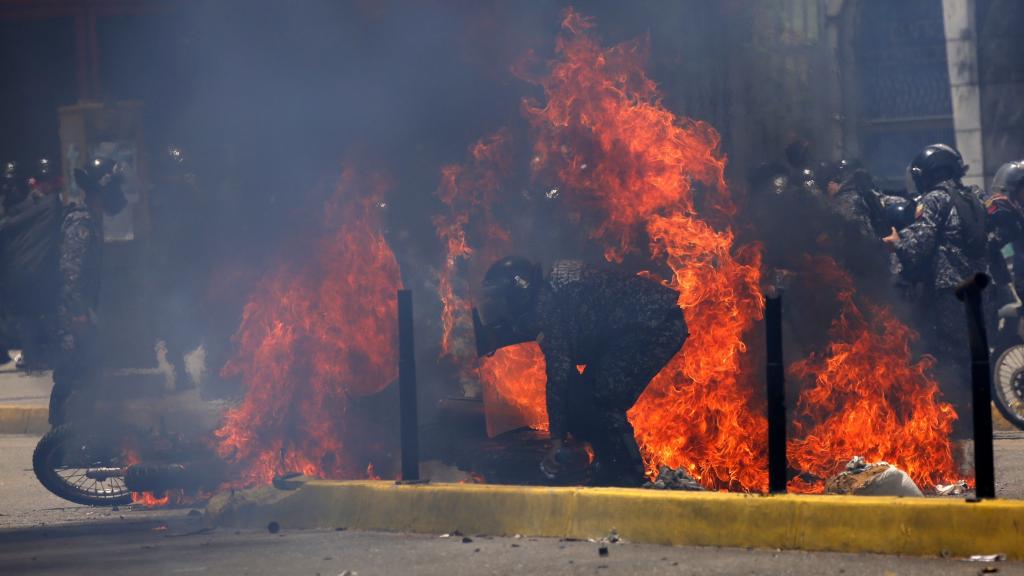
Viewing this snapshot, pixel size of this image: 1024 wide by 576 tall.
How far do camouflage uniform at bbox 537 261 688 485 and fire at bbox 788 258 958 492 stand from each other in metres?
1.03

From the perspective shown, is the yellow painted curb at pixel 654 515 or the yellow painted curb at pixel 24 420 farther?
the yellow painted curb at pixel 24 420

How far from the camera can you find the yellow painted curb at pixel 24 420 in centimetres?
1471

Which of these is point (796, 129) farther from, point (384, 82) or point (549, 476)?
point (549, 476)

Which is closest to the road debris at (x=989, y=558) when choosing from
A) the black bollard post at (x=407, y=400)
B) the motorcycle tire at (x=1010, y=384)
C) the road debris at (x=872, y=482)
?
the road debris at (x=872, y=482)

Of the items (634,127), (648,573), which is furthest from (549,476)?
(634,127)

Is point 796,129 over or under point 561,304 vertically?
over

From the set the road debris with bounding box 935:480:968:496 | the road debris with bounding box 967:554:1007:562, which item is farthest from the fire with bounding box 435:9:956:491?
the road debris with bounding box 967:554:1007:562

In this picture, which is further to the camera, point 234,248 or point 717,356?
point 234,248

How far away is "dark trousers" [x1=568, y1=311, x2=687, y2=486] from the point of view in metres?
8.01

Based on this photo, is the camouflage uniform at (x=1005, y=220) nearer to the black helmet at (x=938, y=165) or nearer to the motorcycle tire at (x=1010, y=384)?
the motorcycle tire at (x=1010, y=384)

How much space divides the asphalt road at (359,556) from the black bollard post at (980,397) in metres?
0.40

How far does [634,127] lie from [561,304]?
2.32 m

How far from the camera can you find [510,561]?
640 cm

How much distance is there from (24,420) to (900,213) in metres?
8.05
